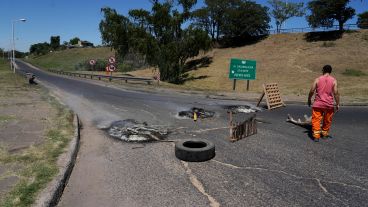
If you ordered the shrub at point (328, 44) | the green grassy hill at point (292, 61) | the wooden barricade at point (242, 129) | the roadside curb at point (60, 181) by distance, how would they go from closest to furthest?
the roadside curb at point (60, 181) < the wooden barricade at point (242, 129) < the green grassy hill at point (292, 61) < the shrub at point (328, 44)

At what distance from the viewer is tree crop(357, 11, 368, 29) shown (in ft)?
206

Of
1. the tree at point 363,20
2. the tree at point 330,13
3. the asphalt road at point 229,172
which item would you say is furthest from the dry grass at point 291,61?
the asphalt road at point 229,172

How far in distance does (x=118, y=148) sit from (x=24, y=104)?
821cm

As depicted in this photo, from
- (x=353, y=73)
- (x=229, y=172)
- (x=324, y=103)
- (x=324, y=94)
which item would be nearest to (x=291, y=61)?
(x=353, y=73)

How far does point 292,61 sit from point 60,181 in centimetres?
4815

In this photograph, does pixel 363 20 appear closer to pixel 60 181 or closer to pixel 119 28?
pixel 119 28

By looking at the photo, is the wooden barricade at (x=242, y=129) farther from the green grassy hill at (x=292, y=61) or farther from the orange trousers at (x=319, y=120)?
the green grassy hill at (x=292, y=61)

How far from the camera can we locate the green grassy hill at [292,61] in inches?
1512

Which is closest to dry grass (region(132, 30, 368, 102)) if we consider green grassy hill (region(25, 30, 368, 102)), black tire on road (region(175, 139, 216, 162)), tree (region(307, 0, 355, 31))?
green grassy hill (region(25, 30, 368, 102))

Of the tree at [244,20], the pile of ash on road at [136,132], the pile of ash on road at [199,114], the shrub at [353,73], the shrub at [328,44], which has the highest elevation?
the tree at [244,20]

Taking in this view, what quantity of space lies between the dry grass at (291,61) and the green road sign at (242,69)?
780 cm

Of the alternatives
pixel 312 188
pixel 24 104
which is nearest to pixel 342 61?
pixel 24 104

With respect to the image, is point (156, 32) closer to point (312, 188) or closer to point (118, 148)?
point (118, 148)

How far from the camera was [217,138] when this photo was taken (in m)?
8.89
